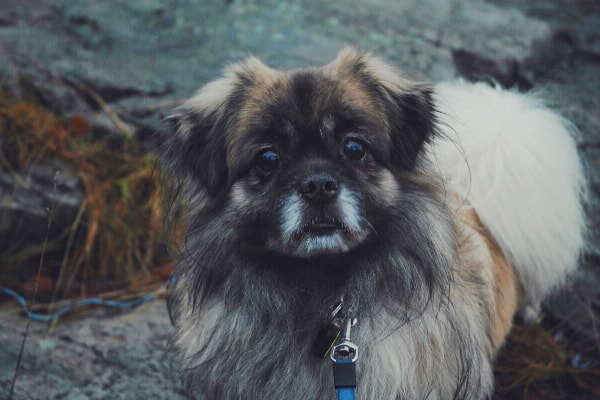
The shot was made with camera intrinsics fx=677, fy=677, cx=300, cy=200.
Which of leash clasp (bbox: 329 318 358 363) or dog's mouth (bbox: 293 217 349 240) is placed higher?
dog's mouth (bbox: 293 217 349 240)

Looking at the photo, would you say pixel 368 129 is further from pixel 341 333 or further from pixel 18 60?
pixel 18 60

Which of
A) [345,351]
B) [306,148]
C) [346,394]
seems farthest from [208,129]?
[346,394]

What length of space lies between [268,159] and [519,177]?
4.79 ft

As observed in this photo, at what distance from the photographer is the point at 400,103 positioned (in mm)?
2664

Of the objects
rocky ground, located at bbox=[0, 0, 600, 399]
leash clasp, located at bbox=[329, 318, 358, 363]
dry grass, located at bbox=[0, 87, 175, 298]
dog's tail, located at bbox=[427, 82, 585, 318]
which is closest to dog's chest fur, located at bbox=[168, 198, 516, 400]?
leash clasp, located at bbox=[329, 318, 358, 363]

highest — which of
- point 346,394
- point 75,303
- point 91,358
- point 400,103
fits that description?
point 400,103

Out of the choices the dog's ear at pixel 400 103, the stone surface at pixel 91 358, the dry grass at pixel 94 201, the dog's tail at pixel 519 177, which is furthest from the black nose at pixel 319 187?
the dry grass at pixel 94 201

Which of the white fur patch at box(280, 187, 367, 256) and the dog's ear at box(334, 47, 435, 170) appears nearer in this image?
the white fur patch at box(280, 187, 367, 256)

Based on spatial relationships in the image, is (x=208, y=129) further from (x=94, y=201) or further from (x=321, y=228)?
(x=94, y=201)

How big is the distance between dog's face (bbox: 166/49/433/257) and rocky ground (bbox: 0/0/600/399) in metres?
1.44

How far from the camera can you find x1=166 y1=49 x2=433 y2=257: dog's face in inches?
90.4

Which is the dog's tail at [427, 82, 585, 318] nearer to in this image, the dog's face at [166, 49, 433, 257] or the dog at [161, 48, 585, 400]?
the dog at [161, 48, 585, 400]

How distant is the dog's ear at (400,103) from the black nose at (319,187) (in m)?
0.44

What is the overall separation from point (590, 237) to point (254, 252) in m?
2.48
